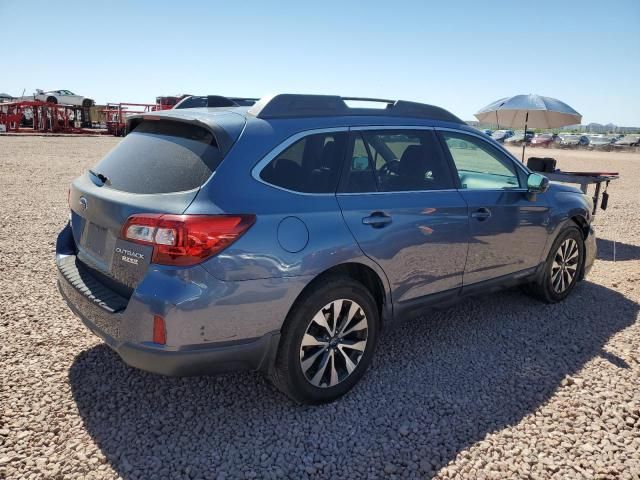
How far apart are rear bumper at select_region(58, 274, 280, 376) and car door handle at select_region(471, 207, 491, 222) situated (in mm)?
1831

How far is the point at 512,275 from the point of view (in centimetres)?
432

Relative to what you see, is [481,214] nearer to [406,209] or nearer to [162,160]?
[406,209]

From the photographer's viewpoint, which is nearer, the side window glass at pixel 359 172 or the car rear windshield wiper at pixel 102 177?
the car rear windshield wiper at pixel 102 177

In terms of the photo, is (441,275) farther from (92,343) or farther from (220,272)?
(92,343)

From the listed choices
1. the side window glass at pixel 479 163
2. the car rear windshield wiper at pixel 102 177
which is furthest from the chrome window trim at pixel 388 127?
the car rear windshield wiper at pixel 102 177

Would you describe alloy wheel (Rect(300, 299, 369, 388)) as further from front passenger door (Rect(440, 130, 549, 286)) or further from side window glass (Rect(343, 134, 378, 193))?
front passenger door (Rect(440, 130, 549, 286))

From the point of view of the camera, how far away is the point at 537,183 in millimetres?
4176

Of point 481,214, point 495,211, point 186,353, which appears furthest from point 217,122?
point 495,211

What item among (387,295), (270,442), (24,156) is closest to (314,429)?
(270,442)

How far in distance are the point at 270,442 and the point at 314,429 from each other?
0.27 m

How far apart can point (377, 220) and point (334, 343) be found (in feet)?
2.57

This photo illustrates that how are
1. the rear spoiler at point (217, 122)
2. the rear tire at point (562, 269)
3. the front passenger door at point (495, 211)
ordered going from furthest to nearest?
1. the rear tire at point (562, 269)
2. the front passenger door at point (495, 211)
3. the rear spoiler at point (217, 122)

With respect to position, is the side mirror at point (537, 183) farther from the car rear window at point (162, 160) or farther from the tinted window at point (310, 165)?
the car rear window at point (162, 160)

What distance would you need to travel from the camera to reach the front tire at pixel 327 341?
284cm
